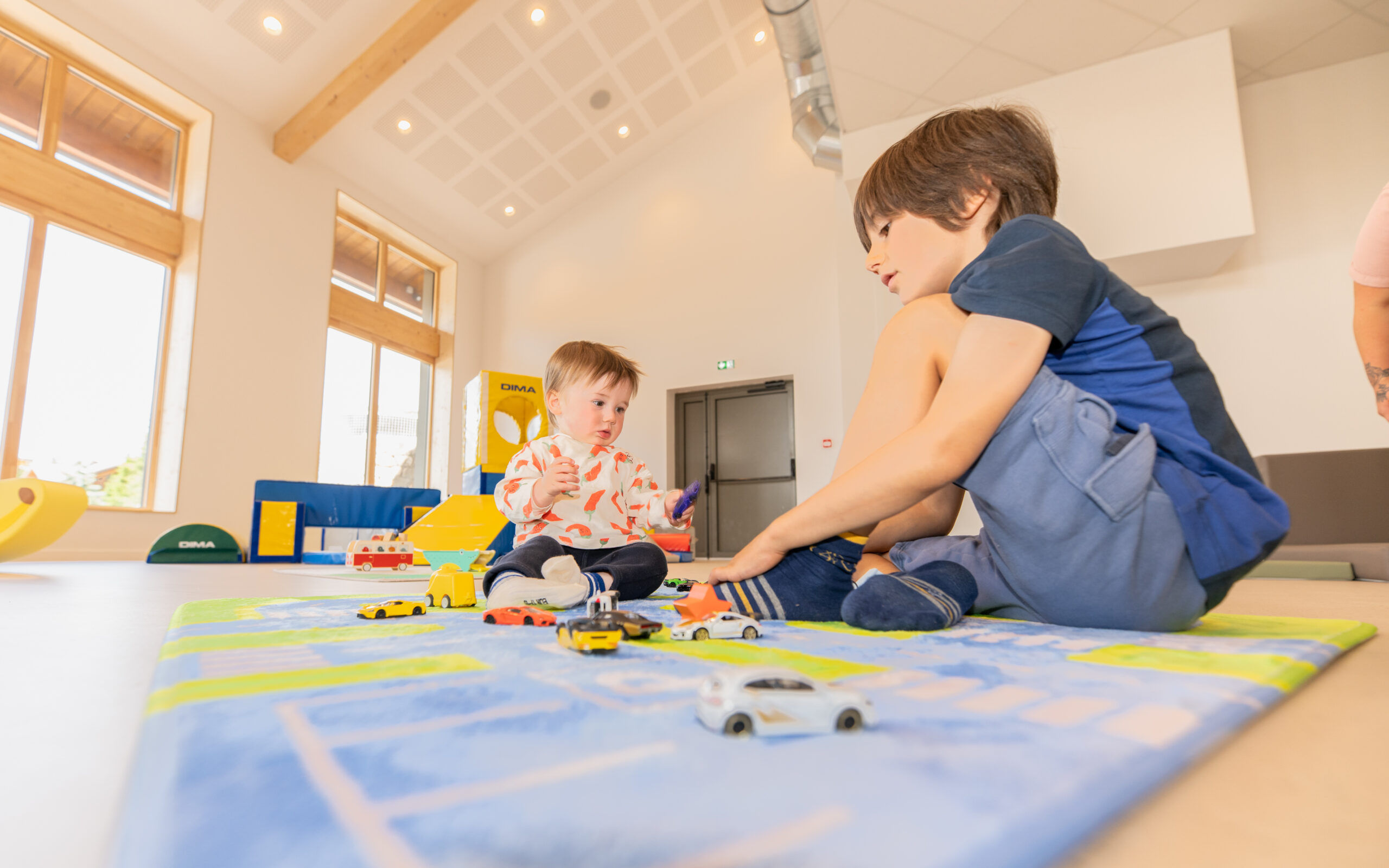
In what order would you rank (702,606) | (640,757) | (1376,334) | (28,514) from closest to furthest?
(640,757)
(702,606)
(1376,334)
(28,514)

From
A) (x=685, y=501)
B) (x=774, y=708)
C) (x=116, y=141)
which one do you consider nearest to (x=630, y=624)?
(x=774, y=708)

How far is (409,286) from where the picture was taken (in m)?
6.60

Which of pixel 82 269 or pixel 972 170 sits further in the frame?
pixel 82 269

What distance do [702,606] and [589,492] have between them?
2.48 feet

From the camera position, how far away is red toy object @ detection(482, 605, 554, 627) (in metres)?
0.89

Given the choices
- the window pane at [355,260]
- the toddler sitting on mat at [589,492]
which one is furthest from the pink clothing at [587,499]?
the window pane at [355,260]

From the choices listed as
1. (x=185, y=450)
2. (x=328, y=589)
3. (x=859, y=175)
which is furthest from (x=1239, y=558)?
(x=185, y=450)

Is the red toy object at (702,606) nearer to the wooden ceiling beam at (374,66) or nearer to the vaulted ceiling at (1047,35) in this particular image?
the vaulted ceiling at (1047,35)

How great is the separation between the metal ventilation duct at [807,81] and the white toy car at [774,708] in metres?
4.40

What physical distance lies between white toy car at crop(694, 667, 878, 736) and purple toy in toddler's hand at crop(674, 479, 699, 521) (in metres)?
0.89

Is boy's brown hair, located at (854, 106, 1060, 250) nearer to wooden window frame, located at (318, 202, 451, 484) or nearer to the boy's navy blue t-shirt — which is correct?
the boy's navy blue t-shirt

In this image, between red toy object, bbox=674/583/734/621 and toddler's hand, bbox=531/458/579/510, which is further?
toddler's hand, bbox=531/458/579/510

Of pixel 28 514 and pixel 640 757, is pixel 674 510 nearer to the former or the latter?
pixel 640 757

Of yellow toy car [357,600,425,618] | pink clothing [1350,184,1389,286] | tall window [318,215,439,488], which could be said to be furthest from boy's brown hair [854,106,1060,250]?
tall window [318,215,439,488]
